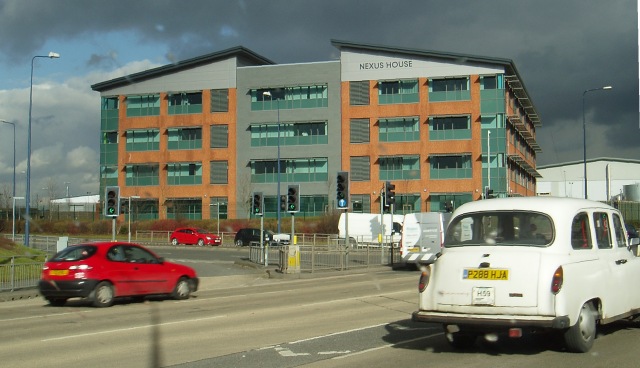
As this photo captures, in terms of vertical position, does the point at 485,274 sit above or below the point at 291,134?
below

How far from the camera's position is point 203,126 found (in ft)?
250

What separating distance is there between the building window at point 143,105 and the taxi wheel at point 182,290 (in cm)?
5932

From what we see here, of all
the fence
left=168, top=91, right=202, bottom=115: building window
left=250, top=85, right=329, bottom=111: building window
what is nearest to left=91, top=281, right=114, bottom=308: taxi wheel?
the fence

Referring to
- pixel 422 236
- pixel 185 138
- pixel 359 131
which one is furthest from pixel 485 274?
pixel 185 138

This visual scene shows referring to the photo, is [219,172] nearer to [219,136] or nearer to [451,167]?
[219,136]

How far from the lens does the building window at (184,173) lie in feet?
251

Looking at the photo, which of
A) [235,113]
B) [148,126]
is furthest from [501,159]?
[148,126]

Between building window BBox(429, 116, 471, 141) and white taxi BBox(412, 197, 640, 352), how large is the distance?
5875 centimetres

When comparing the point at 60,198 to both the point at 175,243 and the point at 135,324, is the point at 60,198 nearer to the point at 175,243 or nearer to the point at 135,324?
the point at 175,243

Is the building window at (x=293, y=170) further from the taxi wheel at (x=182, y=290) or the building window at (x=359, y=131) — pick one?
the taxi wheel at (x=182, y=290)

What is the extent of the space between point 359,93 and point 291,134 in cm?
812

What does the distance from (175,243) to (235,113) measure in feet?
64.7

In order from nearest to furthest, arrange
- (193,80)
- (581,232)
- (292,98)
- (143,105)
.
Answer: (581,232) → (292,98) → (193,80) → (143,105)

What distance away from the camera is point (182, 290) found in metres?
20.2
